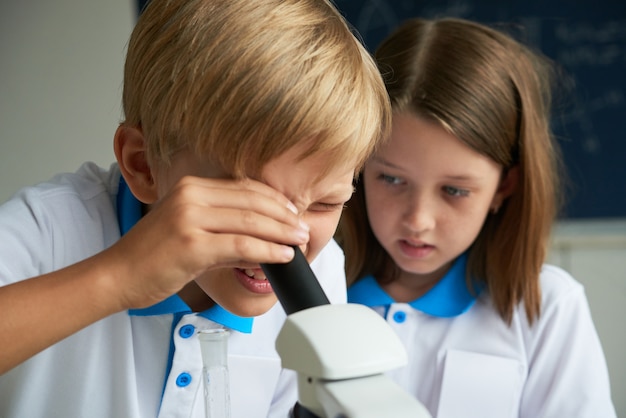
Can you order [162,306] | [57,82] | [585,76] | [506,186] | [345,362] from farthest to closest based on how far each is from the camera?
[57,82] → [585,76] → [506,186] → [162,306] → [345,362]

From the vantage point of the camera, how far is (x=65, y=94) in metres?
2.27

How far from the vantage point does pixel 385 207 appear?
1096 mm

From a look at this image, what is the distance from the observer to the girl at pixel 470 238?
3.52 feet

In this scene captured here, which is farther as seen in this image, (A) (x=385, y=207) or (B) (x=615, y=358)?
(B) (x=615, y=358)

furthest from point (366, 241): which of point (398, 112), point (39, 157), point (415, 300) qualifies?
point (39, 157)

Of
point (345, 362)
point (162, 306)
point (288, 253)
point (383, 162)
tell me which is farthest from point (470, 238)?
point (345, 362)

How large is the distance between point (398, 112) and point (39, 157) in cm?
154

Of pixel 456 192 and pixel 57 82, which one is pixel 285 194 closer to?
pixel 456 192

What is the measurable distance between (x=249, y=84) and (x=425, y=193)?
0.50m

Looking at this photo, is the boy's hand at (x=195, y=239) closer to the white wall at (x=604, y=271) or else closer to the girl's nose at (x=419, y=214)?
the girl's nose at (x=419, y=214)

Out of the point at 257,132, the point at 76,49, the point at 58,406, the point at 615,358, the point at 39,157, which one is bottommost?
the point at 615,358

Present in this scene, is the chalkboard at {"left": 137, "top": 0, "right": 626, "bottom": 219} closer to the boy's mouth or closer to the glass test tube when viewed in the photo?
the boy's mouth

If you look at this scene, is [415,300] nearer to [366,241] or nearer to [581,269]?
[366,241]

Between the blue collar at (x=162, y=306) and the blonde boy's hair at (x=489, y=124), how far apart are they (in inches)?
15.7
